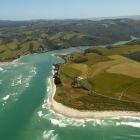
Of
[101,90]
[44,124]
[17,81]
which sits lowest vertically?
[17,81]

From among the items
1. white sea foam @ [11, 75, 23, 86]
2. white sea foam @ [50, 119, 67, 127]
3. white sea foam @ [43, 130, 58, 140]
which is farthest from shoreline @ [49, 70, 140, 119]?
white sea foam @ [11, 75, 23, 86]

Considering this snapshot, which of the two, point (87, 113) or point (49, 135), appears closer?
point (49, 135)

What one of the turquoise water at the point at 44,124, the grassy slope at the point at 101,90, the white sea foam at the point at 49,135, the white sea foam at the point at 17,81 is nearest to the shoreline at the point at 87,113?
the turquoise water at the point at 44,124

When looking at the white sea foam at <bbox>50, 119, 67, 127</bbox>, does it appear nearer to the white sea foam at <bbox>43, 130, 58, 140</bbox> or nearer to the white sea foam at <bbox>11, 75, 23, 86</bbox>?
the white sea foam at <bbox>43, 130, 58, 140</bbox>

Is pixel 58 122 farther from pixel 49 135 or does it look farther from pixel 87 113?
pixel 87 113

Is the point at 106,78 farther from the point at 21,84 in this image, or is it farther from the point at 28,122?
the point at 28,122

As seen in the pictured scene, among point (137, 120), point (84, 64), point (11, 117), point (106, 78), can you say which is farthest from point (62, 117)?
point (84, 64)

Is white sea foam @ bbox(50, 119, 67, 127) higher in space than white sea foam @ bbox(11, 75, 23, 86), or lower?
higher

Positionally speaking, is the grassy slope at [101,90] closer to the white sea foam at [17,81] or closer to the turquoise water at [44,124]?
the turquoise water at [44,124]

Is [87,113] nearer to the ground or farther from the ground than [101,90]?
farther from the ground

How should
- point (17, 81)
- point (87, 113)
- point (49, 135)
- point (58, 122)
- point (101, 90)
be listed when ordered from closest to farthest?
1. point (49, 135)
2. point (58, 122)
3. point (87, 113)
4. point (101, 90)
5. point (17, 81)

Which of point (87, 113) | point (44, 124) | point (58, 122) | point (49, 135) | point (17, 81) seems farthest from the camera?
point (17, 81)

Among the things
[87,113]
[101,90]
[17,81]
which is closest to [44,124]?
[87,113]
